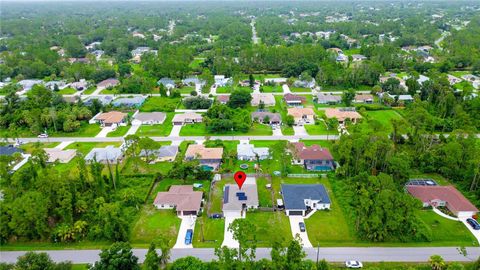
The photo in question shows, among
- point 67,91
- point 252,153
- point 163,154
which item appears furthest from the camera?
point 67,91

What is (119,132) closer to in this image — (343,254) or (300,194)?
(300,194)

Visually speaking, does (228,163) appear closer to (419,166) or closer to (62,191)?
(62,191)

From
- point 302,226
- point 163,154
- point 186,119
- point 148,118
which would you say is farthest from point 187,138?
point 302,226

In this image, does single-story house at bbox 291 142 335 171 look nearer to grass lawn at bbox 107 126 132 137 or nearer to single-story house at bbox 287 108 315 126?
single-story house at bbox 287 108 315 126

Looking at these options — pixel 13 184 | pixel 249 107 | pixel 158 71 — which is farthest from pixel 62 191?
pixel 158 71

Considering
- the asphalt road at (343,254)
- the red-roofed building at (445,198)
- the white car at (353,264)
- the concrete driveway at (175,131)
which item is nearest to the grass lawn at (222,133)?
the concrete driveway at (175,131)

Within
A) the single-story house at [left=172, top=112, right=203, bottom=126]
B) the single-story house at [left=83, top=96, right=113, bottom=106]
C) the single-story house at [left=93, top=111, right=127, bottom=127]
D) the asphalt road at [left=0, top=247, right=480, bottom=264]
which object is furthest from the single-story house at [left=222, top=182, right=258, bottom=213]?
the single-story house at [left=83, top=96, right=113, bottom=106]
